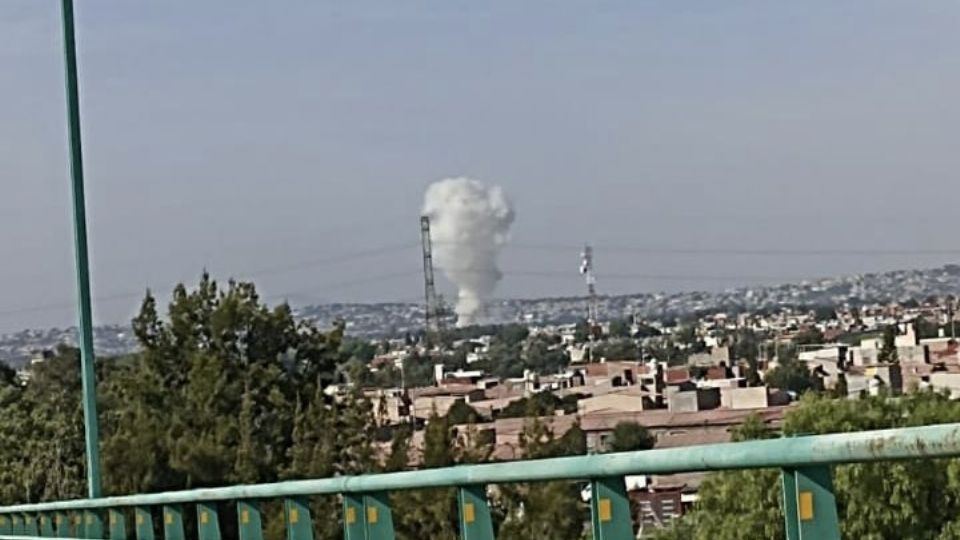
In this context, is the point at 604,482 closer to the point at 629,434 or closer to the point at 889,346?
the point at 629,434

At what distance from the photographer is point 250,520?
13438 millimetres

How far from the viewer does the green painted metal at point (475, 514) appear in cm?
908

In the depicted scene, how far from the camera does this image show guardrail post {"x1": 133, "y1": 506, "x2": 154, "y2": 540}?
55.3 ft

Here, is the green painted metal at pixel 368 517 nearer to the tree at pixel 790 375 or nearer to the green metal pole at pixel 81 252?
the green metal pole at pixel 81 252

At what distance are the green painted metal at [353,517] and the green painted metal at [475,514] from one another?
5.29 feet

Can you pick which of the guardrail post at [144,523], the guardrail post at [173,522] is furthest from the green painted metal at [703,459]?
the guardrail post at [144,523]

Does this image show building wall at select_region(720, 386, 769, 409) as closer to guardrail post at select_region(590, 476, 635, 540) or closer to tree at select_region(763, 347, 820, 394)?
tree at select_region(763, 347, 820, 394)

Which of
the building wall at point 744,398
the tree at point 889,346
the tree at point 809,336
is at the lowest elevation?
the building wall at point 744,398

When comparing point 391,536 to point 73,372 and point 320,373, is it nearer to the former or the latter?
point 320,373

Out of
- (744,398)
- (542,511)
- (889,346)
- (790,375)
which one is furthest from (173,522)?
(889,346)

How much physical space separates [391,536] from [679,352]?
10556 cm

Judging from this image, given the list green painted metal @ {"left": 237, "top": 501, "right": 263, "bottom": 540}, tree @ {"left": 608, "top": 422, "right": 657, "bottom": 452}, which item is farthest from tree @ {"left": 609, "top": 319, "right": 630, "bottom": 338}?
green painted metal @ {"left": 237, "top": 501, "right": 263, "bottom": 540}

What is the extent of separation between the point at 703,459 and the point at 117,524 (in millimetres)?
11913

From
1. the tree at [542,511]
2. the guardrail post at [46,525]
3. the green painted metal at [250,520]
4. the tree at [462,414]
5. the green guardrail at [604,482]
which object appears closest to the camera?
the green guardrail at [604,482]
